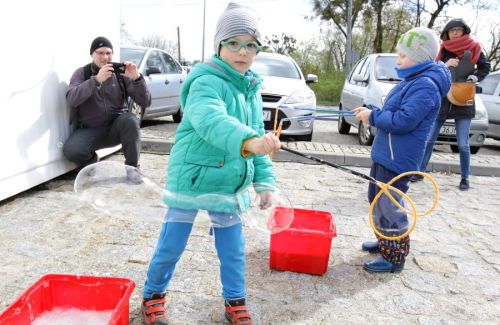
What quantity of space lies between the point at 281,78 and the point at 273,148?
261 inches

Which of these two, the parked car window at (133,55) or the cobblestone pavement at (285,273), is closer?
the cobblestone pavement at (285,273)

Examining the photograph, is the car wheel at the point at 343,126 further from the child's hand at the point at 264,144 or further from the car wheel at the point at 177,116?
the child's hand at the point at 264,144

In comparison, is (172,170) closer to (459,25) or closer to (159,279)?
(159,279)

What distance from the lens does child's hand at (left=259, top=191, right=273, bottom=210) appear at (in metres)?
2.34

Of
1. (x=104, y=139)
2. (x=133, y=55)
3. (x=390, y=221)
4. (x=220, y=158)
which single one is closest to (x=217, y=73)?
(x=220, y=158)

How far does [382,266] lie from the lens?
10.3 feet

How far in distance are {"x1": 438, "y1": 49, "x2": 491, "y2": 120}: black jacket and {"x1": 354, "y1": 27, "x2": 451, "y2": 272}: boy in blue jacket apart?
7.92 ft

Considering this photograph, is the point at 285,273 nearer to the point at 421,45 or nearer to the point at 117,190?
the point at 117,190

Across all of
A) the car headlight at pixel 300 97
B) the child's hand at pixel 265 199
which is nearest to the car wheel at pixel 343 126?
the car headlight at pixel 300 97

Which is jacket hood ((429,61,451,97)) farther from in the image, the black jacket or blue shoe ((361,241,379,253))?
the black jacket

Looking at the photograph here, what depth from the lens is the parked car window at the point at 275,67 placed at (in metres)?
8.38

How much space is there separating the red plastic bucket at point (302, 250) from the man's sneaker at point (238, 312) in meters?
0.65

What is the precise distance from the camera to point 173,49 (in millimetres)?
51438

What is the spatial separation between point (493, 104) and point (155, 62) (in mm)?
7014
